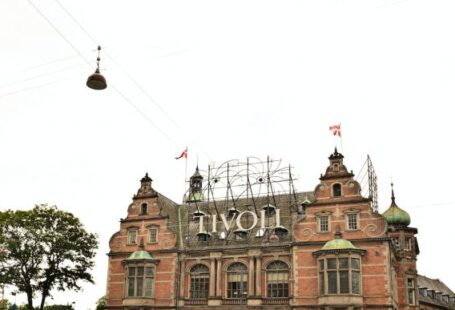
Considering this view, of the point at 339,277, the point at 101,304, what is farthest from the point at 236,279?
the point at 101,304

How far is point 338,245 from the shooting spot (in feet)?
124

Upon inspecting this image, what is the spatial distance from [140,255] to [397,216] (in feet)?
83.9

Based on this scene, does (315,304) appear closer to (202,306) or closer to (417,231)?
(202,306)

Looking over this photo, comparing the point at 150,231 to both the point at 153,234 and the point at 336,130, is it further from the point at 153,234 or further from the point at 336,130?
the point at 336,130

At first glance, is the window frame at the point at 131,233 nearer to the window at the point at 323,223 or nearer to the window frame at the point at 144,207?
the window frame at the point at 144,207

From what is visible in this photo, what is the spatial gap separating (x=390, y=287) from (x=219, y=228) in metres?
15.1

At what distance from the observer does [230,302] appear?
41062mm

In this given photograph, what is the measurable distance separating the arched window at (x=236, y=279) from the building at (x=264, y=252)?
80 millimetres

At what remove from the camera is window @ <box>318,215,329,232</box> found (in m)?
39.9

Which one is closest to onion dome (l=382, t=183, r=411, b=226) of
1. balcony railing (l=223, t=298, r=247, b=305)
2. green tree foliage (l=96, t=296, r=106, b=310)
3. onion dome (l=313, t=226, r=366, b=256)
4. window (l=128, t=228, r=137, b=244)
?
onion dome (l=313, t=226, r=366, b=256)

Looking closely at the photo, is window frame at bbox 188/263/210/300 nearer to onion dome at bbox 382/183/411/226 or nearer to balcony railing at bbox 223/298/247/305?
balcony railing at bbox 223/298/247/305

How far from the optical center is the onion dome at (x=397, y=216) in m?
51.5

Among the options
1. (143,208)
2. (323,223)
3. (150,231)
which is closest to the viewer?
(323,223)

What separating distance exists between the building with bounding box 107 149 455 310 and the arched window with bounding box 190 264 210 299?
0.08 m
